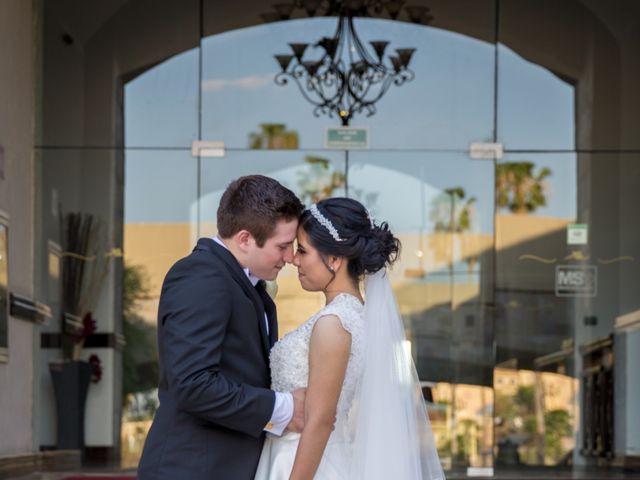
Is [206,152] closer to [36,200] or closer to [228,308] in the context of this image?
[36,200]

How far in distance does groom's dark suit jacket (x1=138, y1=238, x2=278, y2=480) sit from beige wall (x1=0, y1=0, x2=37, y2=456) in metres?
4.86

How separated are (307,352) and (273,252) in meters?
0.32

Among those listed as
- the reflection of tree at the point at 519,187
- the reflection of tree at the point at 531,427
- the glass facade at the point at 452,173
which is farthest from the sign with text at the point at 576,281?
the reflection of tree at the point at 531,427

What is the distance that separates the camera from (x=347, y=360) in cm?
310

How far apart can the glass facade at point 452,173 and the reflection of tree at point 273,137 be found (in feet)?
0.04

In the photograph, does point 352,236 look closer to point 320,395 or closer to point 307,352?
point 307,352

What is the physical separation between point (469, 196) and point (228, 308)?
6.44 metres

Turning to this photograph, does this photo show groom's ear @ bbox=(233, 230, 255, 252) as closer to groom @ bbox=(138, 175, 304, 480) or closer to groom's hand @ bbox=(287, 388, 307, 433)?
groom @ bbox=(138, 175, 304, 480)

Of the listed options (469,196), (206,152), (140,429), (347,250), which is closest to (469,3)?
(469,196)

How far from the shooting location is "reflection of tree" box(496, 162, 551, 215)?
9148mm

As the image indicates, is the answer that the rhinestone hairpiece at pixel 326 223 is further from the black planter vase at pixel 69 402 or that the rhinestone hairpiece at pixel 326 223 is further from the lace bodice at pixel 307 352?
the black planter vase at pixel 69 402

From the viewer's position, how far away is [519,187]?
915 centimetres

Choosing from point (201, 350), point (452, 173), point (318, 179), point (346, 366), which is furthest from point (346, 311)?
point (452, 173)

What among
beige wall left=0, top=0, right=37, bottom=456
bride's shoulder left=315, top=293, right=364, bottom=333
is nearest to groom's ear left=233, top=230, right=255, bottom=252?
bride's shoulder left=315, top=293, right=364, bottom=333
